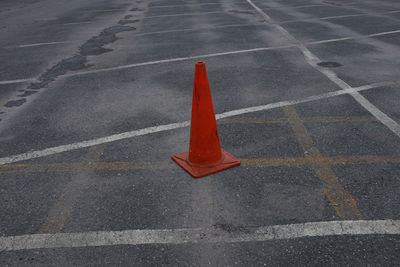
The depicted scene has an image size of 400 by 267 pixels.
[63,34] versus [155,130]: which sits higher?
[63,34]

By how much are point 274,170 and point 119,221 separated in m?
1.67

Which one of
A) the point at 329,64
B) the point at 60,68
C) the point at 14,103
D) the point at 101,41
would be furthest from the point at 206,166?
the point at 101,41

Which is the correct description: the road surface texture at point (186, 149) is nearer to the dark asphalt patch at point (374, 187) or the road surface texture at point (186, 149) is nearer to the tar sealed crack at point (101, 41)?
the dark asphalt patch at point (374, 187)

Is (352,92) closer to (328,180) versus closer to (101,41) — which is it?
(328,180)

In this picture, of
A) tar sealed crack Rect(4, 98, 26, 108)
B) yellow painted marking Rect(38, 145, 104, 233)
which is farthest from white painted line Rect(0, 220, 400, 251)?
tar sealed crack Rect(4, 98, 26, 108)

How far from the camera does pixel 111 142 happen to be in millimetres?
4387

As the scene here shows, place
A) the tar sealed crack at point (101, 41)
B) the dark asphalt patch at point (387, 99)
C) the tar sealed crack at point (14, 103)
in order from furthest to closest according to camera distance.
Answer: the tar sealed crack at point (101, 41)
the tar sealed crack at point (14, 103)
the dark asphalt patch at point (387, 99)

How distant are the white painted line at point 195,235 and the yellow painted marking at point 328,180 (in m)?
0.16

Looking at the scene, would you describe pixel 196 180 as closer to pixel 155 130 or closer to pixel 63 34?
pixel 155 130

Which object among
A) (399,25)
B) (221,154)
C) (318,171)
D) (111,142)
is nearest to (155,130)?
(111,142)

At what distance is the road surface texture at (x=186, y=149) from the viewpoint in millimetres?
2729

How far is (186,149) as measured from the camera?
164 inches

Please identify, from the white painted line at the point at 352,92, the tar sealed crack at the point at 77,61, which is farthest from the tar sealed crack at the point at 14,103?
the white painted line at the point at 352,92

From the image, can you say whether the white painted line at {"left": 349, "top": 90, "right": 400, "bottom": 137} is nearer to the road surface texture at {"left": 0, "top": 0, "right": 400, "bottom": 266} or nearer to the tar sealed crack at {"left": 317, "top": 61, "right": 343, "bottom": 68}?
the road surface texture at {"left": 0, "top": 0, "right": 400, "bottom": 266}
